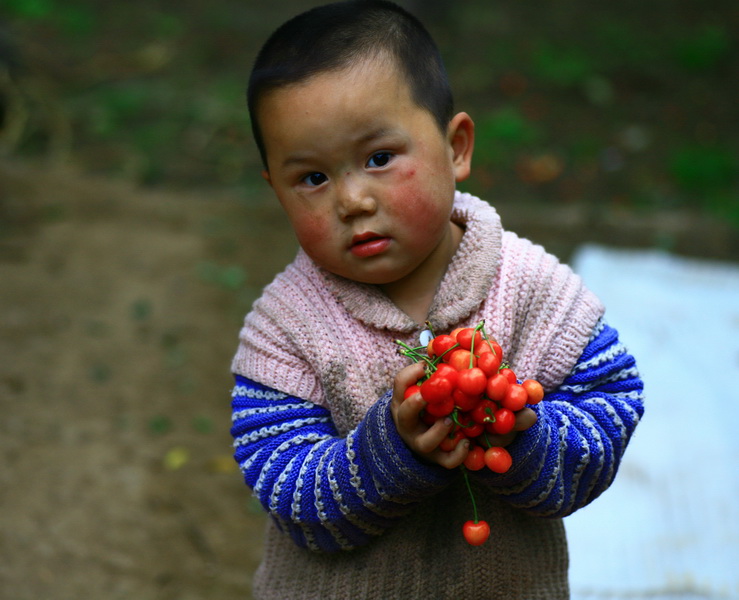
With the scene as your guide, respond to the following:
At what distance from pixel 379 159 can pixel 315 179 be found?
0.39ft

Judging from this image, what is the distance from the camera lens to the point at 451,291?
1.58 metres

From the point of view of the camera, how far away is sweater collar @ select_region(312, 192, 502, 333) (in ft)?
5.10

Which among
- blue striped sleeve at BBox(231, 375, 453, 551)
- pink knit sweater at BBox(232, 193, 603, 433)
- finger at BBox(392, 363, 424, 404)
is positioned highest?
pink knit sweater at BBox(232, 193, 603, 433)

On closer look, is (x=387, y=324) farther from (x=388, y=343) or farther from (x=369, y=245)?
(x=369, y=245)

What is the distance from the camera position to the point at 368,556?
1.62m

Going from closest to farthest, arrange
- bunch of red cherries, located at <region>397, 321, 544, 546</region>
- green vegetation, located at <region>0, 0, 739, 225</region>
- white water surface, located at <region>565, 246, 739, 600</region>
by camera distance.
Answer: bunch of red cherries, located at <region>397, 321, 544, 546</region>
white water surface, located at <region>565, 246, 739, 600</region>
green vegetation, located at <region>0, 0, 739, 225</region>

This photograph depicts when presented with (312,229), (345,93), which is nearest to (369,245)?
(312,229)

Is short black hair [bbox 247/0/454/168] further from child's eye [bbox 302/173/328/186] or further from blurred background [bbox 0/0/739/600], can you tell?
blurred background [bbox 0/0/739/600]

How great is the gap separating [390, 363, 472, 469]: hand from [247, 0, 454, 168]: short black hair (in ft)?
1.65

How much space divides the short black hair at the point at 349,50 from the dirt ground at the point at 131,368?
1757 millimetres

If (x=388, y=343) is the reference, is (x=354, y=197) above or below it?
above

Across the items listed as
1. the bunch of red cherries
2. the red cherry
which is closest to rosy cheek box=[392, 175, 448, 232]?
the bunch of red cherries

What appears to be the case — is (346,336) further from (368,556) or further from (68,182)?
(68,182)

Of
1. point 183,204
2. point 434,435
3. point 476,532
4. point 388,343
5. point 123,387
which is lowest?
point 476,532
